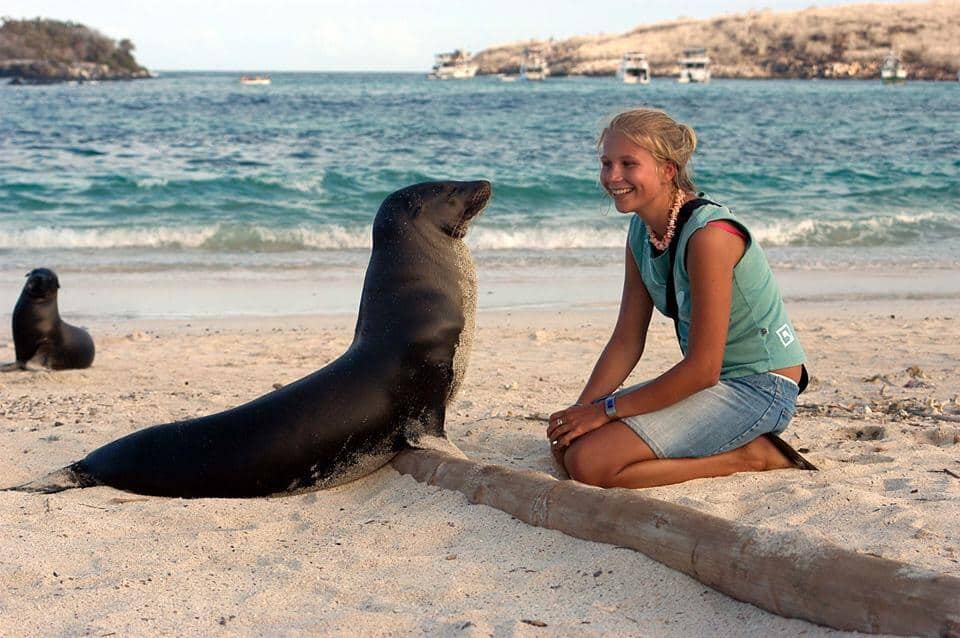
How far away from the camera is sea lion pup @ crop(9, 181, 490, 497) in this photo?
4348 millimetres

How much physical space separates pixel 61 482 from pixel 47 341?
345 centimetres

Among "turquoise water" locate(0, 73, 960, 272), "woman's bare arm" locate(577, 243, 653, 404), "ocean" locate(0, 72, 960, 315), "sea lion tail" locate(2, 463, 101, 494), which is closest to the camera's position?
"sea lion tail" locate(2, 463, 101, 494)

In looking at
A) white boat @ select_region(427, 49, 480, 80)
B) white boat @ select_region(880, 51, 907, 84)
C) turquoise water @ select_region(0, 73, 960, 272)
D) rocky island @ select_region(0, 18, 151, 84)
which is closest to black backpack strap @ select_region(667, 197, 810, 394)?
turquoise water @ select_region(0, 73, 960, 272)

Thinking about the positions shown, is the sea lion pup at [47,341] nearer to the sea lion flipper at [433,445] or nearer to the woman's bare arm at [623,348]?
the sea lion flipper at [433,445]

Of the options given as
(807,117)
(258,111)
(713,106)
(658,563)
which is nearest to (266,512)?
(658,563)

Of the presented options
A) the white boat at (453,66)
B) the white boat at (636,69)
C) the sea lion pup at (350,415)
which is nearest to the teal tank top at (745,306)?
the sea lion pup at (350,415)

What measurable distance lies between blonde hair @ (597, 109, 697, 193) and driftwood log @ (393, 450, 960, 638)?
128 centimetres

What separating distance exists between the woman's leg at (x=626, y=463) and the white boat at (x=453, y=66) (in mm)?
101238

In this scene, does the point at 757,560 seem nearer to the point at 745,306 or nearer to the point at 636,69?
the point at 745,306

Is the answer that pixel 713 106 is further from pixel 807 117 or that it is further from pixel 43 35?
pixel 43 35

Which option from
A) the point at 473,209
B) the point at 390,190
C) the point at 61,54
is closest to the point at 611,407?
the point at 473,209

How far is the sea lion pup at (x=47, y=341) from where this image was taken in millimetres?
7695

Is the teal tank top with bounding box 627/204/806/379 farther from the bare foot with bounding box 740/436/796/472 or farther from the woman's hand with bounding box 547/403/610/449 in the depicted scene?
the woman's hand with bounding box 547/403/610/449

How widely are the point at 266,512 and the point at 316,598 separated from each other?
1026 mm
